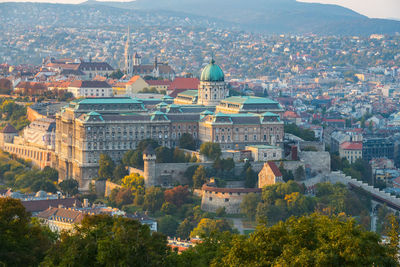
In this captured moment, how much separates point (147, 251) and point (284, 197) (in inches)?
1839

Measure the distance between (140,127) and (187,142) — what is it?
17.3ft

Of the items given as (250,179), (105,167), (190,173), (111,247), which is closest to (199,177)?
(190,173)

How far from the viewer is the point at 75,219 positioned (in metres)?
92.7

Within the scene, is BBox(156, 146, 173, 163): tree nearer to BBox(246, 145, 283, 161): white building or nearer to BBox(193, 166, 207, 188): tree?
BBox(193, 166, 207, 188): tree

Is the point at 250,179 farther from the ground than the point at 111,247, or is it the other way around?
the point at 111,247

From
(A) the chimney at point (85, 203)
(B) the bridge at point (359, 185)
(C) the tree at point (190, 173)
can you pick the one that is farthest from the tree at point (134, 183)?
(B) the bridge at point (359, 185)

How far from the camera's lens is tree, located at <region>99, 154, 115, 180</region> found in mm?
112125

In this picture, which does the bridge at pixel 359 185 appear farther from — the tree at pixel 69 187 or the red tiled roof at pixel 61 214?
the red tiled roof at pixel 61 214

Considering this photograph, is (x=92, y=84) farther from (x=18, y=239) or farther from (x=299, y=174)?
(x=18, y=239)

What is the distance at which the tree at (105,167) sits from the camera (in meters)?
112

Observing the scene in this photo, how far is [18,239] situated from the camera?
60.2m

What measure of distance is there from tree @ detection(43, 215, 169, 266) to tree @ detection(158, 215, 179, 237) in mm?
35989

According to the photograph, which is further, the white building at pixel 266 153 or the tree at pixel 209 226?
the white building at pixel 266 153

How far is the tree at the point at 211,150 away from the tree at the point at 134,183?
6918 millimetres
